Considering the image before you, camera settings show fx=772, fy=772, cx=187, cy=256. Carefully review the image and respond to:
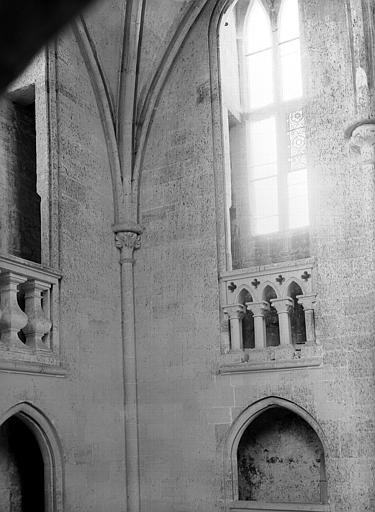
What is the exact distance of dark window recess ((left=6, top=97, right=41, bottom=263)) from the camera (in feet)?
31.7

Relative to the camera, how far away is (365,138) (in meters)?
8.18

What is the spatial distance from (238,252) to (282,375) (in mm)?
2352

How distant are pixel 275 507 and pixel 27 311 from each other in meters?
3.40

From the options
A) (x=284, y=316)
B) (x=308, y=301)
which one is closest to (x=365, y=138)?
(x=308, y=301)

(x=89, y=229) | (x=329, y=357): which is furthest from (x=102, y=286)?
(x=329, y=357)

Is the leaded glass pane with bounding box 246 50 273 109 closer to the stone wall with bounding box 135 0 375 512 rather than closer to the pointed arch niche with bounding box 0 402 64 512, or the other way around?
the stone wall with bounding box 135 0 375 512

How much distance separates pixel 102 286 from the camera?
30.3 ft

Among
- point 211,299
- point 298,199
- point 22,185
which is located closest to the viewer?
point 211,299

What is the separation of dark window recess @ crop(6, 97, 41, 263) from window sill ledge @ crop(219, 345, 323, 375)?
2.97 m

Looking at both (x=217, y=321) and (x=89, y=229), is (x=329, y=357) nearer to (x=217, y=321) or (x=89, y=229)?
(x=217, y=321)

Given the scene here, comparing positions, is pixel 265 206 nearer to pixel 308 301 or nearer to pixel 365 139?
pixel 308 301

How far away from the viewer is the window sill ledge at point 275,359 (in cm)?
831

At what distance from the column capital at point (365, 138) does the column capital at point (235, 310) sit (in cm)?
217

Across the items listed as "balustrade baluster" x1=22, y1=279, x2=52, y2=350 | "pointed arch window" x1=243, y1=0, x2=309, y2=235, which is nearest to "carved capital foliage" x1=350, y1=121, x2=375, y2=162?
"pointed arch window" x1=243, y1=0, x2=309, y2=235
